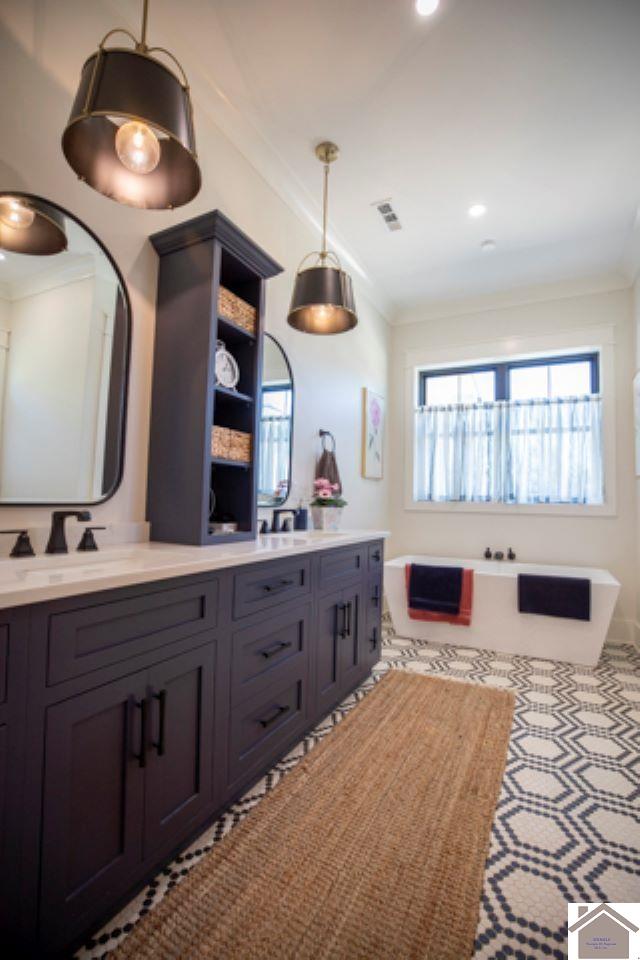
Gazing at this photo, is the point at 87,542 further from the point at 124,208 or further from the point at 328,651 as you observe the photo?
the point at 124,208

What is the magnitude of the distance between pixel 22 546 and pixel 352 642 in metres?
1.69

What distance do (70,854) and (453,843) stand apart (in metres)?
1.14

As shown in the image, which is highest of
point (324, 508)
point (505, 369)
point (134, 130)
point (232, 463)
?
point (505, 369)

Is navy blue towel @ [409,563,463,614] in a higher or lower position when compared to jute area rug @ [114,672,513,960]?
higher

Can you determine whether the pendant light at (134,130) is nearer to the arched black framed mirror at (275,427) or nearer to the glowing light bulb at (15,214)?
the glowing light bulb at (15,214)

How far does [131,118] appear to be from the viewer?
45.1 inches

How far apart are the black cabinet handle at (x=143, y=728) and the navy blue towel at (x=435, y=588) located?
106 inches

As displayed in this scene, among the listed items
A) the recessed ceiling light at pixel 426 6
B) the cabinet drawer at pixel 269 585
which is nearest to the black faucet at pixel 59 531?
the cabinet drawer at pixel 269 585

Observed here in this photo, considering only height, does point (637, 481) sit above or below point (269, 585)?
above

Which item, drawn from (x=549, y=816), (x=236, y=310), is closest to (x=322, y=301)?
(x=236, y=310)

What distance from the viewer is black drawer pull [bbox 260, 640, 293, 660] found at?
5.63ft

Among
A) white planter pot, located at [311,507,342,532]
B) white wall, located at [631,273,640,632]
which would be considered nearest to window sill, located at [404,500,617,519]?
white wall, located at [631,273,640,632]

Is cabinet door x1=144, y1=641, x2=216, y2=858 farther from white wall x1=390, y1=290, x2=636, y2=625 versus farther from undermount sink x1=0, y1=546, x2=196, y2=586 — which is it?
white wall x1=390, y1=290, x2=636, y2=625

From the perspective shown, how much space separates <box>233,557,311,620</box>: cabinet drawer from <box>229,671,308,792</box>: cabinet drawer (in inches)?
13.1
